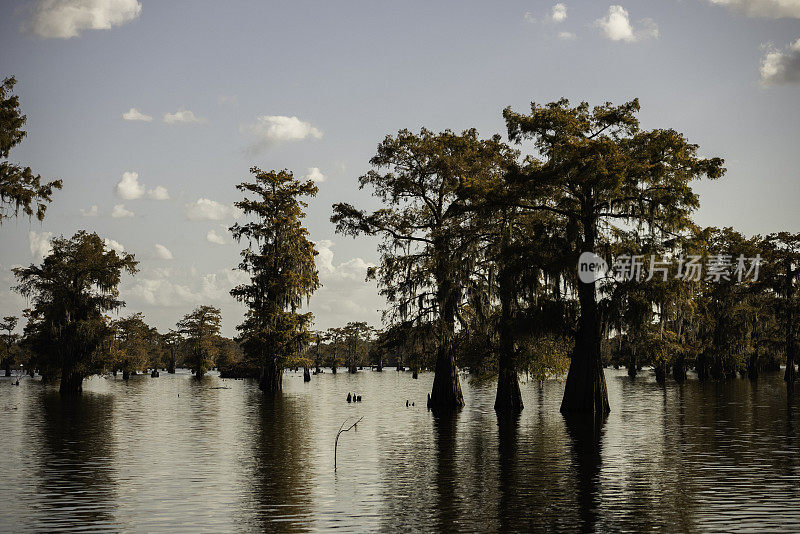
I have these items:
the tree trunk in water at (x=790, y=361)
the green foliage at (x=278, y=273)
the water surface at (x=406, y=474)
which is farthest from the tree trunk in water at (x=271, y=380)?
the tree trunk in water at (x=790, y=361)

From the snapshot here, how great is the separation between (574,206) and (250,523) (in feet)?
85.3

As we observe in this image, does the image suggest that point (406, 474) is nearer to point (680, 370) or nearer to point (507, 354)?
point (507, 354)

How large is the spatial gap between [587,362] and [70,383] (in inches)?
1819

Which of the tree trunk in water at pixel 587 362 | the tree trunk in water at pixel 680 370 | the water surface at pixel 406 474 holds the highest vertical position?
the tree trunk in water at pixel 587 362

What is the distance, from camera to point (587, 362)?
36844 millimetres

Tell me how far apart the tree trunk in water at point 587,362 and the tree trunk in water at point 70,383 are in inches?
1720

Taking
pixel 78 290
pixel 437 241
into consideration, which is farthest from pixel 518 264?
pixel 78 290

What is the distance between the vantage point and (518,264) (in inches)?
1414

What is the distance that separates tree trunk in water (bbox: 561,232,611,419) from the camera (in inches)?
1442

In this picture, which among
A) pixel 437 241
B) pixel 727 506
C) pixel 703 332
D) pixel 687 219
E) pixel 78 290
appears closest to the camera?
pixel 727 506

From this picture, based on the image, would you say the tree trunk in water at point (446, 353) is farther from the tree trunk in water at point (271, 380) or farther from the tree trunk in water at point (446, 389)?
the tree trunk in water at point (271, 380)

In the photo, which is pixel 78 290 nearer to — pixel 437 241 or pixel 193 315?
pixel 437 241

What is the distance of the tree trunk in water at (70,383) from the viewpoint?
63531 mm
